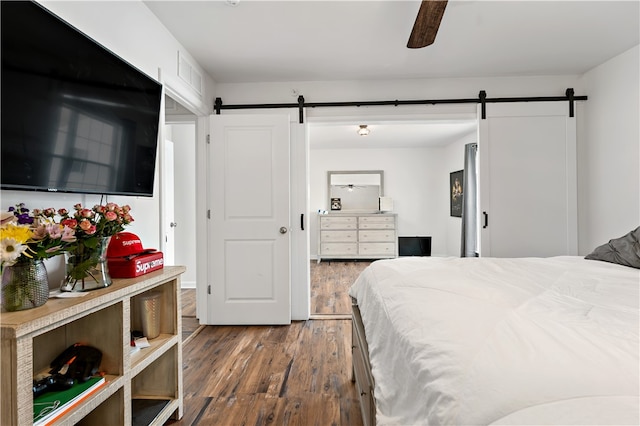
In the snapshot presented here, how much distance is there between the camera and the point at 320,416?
1776 millimetres

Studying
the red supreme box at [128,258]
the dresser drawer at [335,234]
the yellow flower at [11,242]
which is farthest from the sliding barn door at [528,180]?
the dresser drawer at [335,234]

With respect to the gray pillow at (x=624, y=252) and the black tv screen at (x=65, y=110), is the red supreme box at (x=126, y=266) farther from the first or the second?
the gray pillow at (x=624, y=252)

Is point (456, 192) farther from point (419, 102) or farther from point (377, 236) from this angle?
point (419, 102)

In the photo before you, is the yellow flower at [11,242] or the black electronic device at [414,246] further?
the black electronic device at [414,246]

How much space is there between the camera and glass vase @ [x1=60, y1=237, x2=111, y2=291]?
4.26 feet

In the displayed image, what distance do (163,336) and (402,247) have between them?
227 inches

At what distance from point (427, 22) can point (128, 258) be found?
193 centimetres

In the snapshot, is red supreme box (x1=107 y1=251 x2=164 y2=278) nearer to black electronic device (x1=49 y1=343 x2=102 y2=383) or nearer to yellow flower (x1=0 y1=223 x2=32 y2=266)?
black electronic device (x1=49 y1=343 x2=102 y2=383)

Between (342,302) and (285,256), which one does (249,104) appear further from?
(342,302)

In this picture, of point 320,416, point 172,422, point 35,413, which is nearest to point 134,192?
point 35,413

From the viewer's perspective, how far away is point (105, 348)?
135 centimetres

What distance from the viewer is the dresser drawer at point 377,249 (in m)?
6.64

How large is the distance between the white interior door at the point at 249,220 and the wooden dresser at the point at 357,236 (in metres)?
3.50

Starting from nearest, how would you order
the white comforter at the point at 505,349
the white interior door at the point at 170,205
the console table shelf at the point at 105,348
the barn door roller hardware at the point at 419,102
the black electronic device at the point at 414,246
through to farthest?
1. the white comforter at the point at 505,349
2. the console table shelf at the point at 105,348
3. the barn door roller hardware at the point at 419,102
4. the white interior door at the point at 170,205
5. the black electronic device at the point at 414,246
